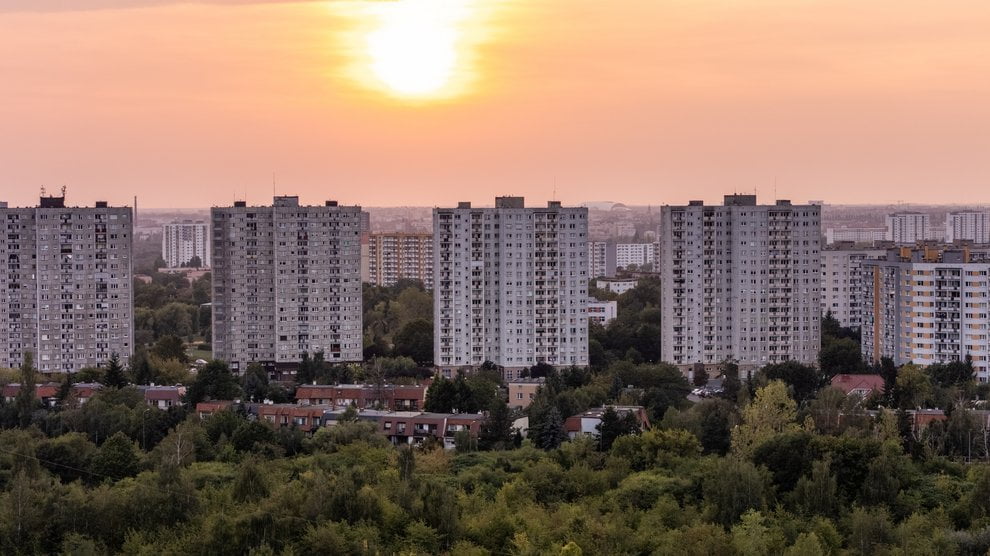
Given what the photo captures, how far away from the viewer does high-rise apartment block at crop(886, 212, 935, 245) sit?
5069 centimetres

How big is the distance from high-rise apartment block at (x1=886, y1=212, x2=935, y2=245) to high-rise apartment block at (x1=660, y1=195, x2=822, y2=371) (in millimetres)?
27200

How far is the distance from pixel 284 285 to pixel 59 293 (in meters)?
3.56

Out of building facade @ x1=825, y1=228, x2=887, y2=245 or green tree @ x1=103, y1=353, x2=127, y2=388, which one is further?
building facade @ x1=825, y1=228, x2=887, y2=245

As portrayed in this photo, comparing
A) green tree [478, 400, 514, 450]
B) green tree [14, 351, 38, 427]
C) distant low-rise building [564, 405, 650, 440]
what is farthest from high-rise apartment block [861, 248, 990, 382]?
green tree [14, 351, 38, 427]

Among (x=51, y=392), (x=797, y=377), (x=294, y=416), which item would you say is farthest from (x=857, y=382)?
(x=51, y=392)

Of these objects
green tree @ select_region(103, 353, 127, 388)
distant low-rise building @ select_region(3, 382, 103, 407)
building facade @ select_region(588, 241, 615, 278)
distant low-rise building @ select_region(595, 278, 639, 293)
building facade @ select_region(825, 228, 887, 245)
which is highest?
building facade @ select_region(825, 228, 887, 245)

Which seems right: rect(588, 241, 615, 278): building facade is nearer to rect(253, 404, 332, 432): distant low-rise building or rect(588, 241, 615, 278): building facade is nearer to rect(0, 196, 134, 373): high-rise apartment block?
rect(0, 196, 134, 373): high-rise apartment block

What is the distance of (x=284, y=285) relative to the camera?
976 inches

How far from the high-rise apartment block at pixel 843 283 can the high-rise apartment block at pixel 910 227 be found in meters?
21.8

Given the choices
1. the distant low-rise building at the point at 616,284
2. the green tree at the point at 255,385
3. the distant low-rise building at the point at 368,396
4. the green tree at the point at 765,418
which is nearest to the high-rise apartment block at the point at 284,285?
the green tree at the point at 255,385

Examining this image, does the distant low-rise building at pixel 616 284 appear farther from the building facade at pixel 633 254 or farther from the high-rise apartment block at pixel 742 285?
the building facade at pixel 633 254

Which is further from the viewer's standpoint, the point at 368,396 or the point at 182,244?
the point at 182,244

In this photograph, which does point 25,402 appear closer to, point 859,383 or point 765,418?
point 765,418

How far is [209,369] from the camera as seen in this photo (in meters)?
20.6
